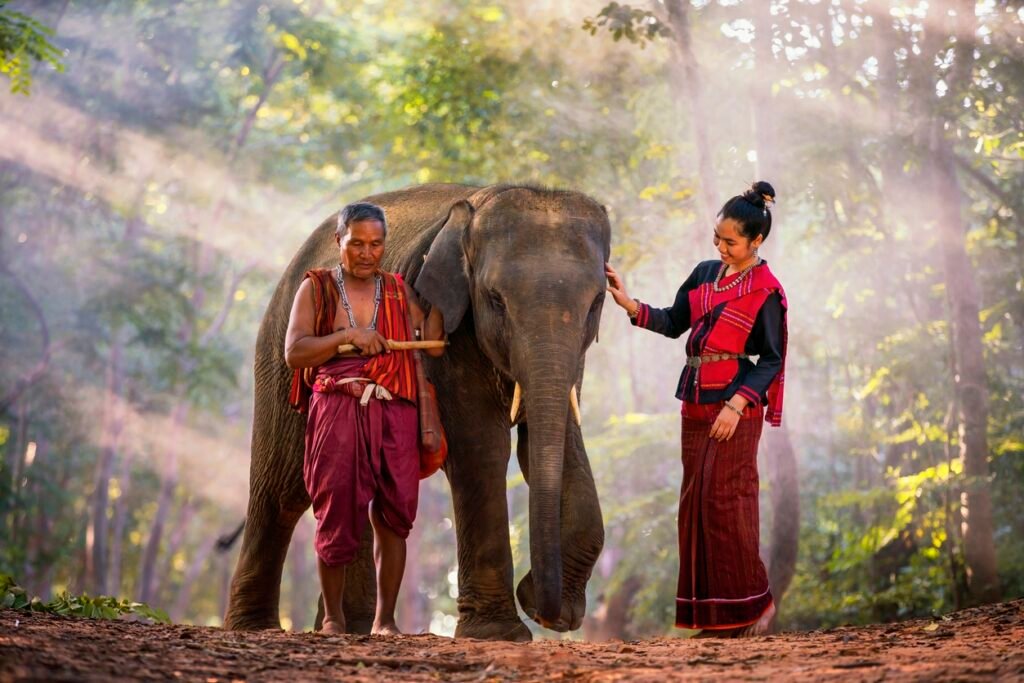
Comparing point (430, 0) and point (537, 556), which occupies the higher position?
point (430, 0)

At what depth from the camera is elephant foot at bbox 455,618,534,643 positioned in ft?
20.8

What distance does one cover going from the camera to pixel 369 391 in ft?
20.2

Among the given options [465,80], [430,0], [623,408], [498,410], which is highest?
[430,0]

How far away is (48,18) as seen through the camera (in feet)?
76.0

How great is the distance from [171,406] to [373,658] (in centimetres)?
2227

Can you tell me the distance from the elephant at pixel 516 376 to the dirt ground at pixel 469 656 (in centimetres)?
50

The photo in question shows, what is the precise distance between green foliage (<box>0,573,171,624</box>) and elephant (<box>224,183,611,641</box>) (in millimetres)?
1714

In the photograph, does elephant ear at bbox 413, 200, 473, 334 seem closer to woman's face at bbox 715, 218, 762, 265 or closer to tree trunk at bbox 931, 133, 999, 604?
woman's face at bbox 715, 218, 762, 265

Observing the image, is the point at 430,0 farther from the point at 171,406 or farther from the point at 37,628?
the point at 37,628

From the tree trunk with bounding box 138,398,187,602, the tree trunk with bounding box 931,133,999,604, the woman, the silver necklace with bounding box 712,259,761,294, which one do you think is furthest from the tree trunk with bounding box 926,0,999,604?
the tree trunk with bounding box 138,398,187,602

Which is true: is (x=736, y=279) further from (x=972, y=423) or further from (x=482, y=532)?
(x=972, y=423)

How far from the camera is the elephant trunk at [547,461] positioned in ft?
18.3

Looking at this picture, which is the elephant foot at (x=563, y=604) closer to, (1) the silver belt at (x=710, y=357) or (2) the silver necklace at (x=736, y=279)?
(1) the silver belt at (x=710, y=357)

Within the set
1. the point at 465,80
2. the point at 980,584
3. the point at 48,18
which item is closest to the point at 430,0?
the point at 465,80
